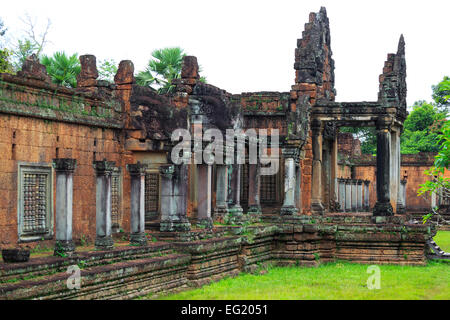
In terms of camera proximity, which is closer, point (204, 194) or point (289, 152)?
point (204, 194)

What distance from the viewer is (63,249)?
11211mm

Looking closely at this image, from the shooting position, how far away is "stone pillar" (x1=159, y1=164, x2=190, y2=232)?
47.6ft

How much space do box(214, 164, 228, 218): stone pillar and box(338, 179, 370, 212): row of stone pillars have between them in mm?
7975

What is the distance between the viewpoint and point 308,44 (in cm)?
2116

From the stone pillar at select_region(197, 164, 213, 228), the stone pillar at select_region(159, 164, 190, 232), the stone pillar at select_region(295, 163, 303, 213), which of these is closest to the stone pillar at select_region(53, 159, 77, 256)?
the stone pillar at select_region(159, 164, 190, 232)

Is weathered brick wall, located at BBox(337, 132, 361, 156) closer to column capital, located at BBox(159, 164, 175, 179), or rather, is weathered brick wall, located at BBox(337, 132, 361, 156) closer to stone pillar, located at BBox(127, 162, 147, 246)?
column capital, located at BBox(159, 164, 175, 179)

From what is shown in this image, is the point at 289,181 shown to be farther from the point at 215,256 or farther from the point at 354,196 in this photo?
the point at 354,196

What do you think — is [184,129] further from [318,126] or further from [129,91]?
[318,126]

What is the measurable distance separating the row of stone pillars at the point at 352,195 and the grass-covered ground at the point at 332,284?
6.80 m

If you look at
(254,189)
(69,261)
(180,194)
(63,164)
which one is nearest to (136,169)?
(180,194)

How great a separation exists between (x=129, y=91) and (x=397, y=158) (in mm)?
10205

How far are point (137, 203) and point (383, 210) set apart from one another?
345 inches

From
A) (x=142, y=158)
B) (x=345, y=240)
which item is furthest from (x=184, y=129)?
(x=345, y=240)

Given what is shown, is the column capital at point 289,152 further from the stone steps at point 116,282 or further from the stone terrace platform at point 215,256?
the stone steps at point 116,282
